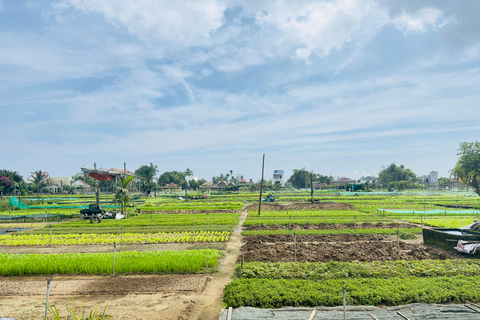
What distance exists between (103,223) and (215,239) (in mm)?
18152

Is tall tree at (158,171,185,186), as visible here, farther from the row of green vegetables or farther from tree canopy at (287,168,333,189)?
the row of green vegetables

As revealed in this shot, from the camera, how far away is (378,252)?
1830 cm

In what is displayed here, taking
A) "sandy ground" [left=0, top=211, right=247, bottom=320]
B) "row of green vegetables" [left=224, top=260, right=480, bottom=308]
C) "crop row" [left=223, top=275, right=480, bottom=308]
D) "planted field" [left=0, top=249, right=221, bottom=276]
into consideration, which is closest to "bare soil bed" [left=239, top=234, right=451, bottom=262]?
"row of green vegetables" [left=224, top=260, right=480, bottom=308]

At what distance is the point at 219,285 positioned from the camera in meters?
13.7

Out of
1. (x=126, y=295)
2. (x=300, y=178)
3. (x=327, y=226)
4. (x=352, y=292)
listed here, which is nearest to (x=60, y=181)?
(x=300, y=178)

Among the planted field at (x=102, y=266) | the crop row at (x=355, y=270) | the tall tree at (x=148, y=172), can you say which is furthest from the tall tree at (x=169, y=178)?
the crop row at (x=355, y=270)

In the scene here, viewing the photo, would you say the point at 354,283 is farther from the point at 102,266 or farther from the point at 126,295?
the point at 102,266

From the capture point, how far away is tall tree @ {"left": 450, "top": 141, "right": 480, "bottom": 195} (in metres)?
64.9

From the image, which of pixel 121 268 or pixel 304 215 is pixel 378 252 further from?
pixel 304 215

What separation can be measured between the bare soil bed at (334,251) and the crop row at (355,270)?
2033mm

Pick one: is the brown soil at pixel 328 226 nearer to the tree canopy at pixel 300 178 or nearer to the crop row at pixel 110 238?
the crop row at pixel 110 238

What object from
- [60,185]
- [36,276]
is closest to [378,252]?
[36,276]

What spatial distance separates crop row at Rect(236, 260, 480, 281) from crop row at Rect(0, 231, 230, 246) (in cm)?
1003

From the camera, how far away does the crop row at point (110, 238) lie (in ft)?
80.0
